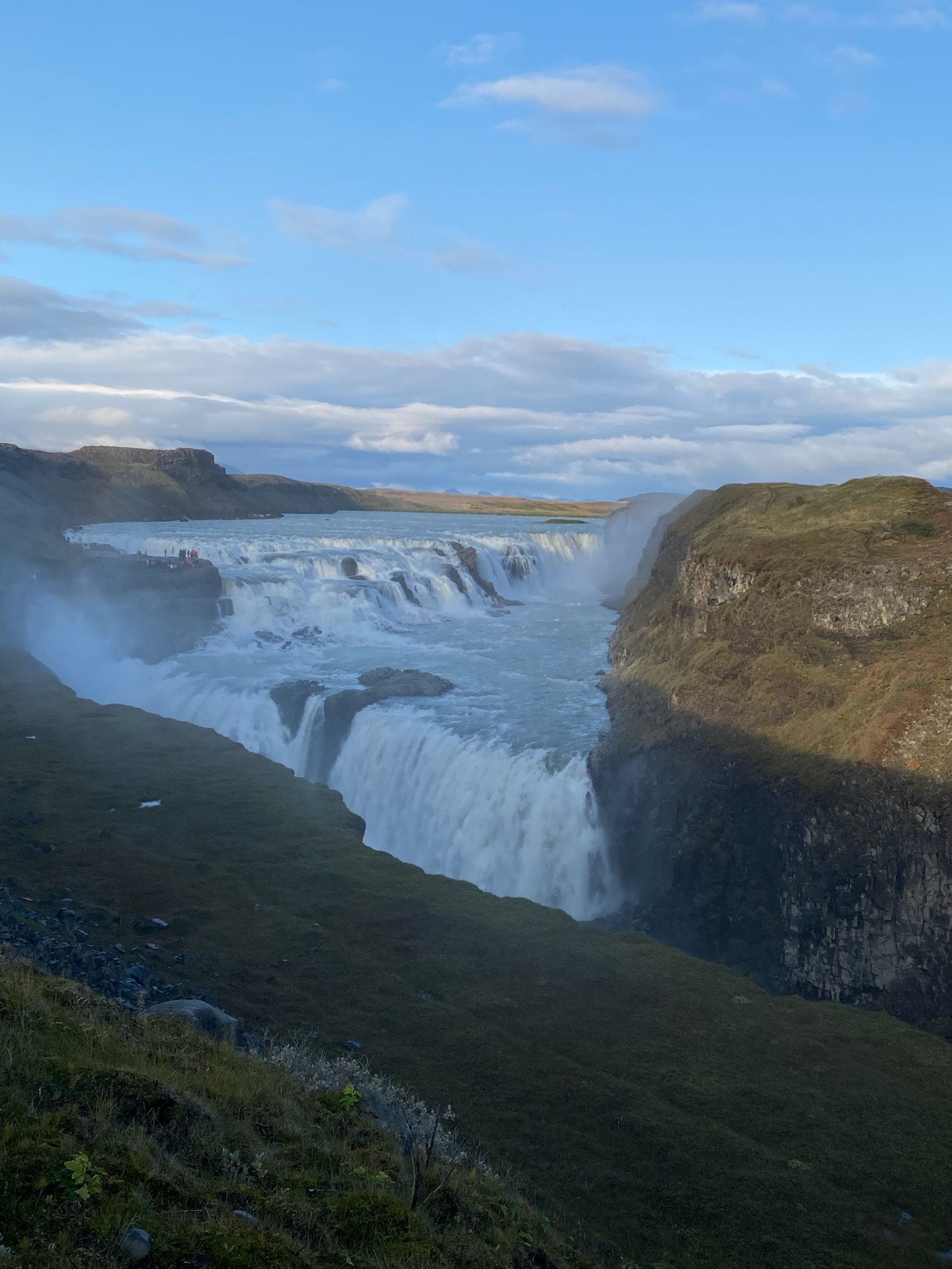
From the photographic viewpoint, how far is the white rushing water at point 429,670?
91.9ft

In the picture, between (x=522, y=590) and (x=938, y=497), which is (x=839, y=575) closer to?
(x=938, y=497)

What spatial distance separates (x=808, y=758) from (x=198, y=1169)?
20.1m

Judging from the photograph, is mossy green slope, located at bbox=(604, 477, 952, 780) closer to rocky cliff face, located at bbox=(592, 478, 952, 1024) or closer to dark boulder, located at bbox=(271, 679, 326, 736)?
rocky cliff face, located at bbox=(592, 478, 952, 1024)

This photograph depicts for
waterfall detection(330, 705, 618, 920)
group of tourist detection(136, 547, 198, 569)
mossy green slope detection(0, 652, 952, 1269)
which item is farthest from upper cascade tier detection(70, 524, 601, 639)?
mossy green slope detection(0, 652, 952, 1269)

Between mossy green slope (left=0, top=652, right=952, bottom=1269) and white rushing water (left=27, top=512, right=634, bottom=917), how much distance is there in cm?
684

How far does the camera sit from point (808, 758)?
23.1m

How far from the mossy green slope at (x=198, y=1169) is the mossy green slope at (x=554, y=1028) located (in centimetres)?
313

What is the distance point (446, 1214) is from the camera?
6852mm

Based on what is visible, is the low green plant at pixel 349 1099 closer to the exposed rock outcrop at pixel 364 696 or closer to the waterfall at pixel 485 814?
the waterfall at pixel 485 814

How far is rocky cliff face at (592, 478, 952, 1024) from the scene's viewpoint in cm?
1995

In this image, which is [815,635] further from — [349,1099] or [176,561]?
[176,561]

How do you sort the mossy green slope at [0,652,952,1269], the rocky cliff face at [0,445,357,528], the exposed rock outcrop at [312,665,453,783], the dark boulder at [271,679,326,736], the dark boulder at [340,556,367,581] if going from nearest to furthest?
1. the mossy green slope at [0,652,952,1269]
2. the exposed rock outcrop at [312,665,453,783]
3. the dark boulder at [271,679,326,736]
4. the dark boulder at [340,556,367,581]
5. the rocky cliff face at [0,445,357,528]

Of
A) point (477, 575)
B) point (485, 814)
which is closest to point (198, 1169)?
point (485, 814)

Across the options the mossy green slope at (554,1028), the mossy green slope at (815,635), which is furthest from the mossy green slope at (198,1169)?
the mossy green slope at (815,635)
